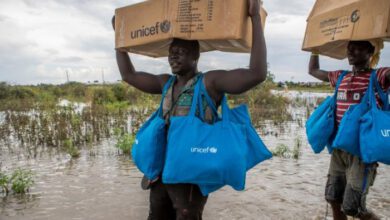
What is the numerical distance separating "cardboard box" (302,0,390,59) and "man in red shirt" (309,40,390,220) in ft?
0.66

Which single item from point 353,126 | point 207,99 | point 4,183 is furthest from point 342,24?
point 4,183

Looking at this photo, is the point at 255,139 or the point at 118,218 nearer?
the point at 255,139

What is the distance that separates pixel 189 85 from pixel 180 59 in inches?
7.2

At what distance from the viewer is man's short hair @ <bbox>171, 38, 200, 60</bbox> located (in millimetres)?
2321

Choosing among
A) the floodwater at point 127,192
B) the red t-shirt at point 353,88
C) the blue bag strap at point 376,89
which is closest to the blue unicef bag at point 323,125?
the red t-shirt at point 353,88

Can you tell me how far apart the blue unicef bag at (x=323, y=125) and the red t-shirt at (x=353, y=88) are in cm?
5

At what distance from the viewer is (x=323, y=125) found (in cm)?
309

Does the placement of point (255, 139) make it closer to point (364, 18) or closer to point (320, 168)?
point (364, 18)

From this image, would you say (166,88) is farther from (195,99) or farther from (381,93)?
(381,93)

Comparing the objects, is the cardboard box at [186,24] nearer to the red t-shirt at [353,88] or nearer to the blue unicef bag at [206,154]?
the blue unicef bag at [206,154]

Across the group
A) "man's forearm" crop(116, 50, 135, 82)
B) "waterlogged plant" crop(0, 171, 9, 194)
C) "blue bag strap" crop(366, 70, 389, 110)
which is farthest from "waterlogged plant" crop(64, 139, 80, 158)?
"blue bag strap" crop(366, 70, 389, 110)

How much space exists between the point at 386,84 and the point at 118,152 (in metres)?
5.32

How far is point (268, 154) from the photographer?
87.2 inches

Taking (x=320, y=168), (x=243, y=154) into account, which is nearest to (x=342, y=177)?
(x=243, y=154)
